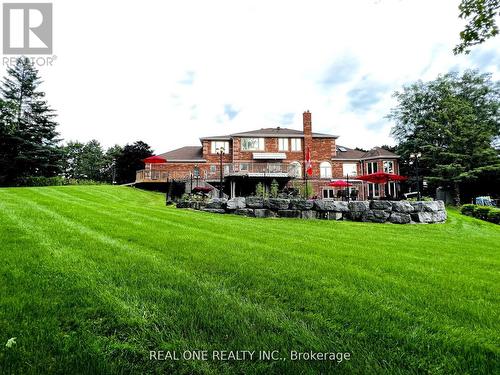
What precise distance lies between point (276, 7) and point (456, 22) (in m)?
3.06

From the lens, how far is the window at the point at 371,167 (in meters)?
32.0

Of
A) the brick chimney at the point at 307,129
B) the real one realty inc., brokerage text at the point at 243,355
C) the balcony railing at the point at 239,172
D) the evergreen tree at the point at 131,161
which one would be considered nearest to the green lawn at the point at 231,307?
the real one realty inc., brokerage text at the point at 243,355

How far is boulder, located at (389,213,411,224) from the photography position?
12.0m

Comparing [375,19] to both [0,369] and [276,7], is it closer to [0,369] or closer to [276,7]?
[276,7]

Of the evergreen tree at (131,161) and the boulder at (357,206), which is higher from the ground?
the evergreen tree at (131,161)

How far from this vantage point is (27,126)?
3278cm

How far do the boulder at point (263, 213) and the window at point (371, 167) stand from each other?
24129mm

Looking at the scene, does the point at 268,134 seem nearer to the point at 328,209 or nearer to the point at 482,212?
the point at 482,212

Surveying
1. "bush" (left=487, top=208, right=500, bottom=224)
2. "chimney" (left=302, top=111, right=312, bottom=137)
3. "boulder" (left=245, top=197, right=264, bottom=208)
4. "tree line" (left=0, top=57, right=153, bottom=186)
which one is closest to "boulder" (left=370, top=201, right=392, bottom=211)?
"boulder" (left=245, top=197, right=264, bottom=208)

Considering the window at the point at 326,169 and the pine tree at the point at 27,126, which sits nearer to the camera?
the pine tree at the point at 27,126

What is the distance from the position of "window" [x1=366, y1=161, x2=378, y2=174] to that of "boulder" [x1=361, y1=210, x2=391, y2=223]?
21.6 m

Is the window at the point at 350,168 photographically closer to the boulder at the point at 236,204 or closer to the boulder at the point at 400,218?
the boulder at the point at 400,218

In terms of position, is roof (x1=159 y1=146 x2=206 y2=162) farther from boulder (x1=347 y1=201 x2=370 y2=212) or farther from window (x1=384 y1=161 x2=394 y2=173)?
boulder (x1=347 y1=201 x2=370 y2=212)

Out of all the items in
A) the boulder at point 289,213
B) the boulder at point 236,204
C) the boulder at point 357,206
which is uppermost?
the boulder at point 236,204
